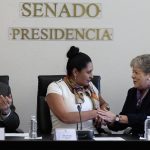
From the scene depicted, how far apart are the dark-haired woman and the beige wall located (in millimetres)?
588

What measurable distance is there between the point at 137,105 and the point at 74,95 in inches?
20.9

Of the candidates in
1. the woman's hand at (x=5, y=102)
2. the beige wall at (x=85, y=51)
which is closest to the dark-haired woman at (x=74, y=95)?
the woman's hand at (x=5, y=102)

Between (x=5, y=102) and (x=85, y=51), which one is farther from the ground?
(x=85, y=51)

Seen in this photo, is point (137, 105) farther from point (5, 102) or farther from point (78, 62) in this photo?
point (5, 102)

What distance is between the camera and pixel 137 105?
11.2 feet

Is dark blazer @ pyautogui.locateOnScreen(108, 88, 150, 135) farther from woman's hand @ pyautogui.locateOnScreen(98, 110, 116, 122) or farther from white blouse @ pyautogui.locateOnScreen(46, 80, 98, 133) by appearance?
white blouse @ pyautogui.locateOnScreen(46, 80, 98, 133)

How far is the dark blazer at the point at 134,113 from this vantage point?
3184 mm

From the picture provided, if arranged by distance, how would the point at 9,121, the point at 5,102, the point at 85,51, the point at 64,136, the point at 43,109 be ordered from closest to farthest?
the point at 64,136 → the point at 5,102 → the point at 9,121 → the point at 43,109 → the point at 85,51

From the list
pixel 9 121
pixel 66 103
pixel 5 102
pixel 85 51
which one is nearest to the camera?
pixel 5 102

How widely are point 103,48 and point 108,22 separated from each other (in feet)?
0.87

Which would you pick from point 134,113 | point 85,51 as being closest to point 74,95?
point 134,113

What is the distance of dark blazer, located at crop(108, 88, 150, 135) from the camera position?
3.18 meters

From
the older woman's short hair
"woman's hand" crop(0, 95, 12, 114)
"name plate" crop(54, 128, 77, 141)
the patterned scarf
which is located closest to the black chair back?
the patterned scarf

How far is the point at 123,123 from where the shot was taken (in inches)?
128
